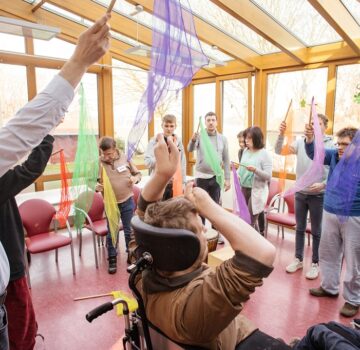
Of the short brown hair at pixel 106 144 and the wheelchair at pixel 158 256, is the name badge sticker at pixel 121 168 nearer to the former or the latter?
the short brown hair at pixel 106 144

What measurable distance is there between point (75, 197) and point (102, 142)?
73 centimetres

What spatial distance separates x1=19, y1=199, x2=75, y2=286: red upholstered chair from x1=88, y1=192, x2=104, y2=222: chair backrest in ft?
1.70

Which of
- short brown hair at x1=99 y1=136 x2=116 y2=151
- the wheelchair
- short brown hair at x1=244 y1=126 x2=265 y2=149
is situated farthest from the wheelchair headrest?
short brown hair at x1=244 y1=126 x2=265 y2=149

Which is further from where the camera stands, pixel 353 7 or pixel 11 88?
pixel 11 88

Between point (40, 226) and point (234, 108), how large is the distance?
3.56 meters

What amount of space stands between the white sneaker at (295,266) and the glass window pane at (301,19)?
9.06 feet

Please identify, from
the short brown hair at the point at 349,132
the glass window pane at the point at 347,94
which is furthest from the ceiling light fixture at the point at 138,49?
the glass window pane at the point at 347,94

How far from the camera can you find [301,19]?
3.79 meters

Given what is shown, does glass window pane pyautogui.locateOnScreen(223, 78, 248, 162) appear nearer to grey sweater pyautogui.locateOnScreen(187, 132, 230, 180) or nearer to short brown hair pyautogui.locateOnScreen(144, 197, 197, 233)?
grey sweater pyautogui.locateOnScreen(187, 132, 230, 180)

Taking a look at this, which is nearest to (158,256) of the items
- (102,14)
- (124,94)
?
(102,14)

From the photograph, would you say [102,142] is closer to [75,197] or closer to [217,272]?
[75,197]

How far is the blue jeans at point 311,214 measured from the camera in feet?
10.0

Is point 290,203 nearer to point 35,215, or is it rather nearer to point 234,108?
point 234,108

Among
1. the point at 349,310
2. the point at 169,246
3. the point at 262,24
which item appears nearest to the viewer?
the point at 169,246
